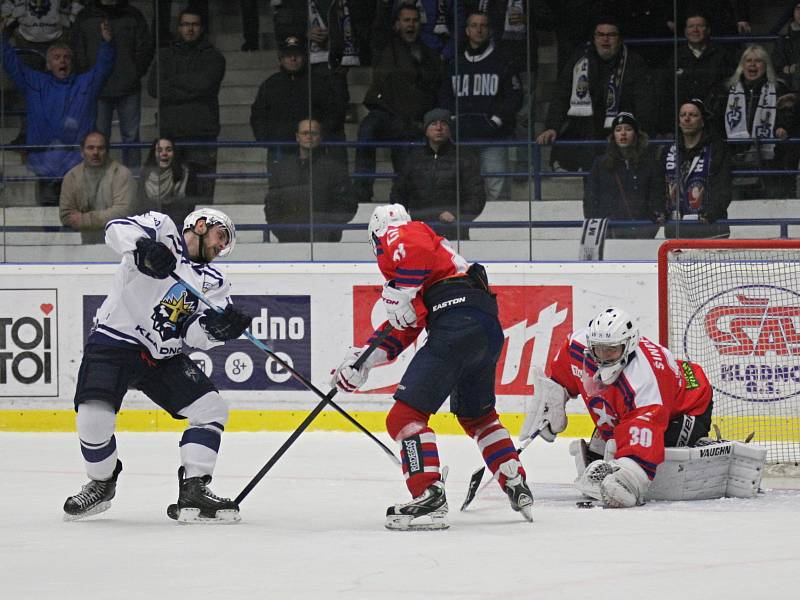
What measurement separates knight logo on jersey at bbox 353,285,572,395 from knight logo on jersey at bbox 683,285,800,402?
1164mm

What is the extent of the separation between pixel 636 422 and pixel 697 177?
8.92 ft

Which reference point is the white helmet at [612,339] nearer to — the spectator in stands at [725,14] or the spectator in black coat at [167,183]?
the spectator in stands at [725,14]

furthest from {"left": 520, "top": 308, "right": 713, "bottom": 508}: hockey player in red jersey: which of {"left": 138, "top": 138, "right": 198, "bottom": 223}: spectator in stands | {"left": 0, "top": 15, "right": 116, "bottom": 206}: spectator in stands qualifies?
{"left": 0, "top": 15, "right": 116, "bottom": 206}: spectator in stands

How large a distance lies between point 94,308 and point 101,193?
788mm

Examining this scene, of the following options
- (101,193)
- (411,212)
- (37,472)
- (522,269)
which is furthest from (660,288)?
(101,193)

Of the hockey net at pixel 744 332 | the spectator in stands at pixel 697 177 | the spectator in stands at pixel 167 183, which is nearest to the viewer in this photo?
the hockey net at pixel 744 332

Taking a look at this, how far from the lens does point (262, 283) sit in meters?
8.26

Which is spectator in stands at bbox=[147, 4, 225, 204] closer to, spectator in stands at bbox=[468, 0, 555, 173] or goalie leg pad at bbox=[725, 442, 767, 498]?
spectator in stands at bbox=[468, 0, 555, 173]

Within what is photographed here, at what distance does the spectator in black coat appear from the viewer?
8.71m

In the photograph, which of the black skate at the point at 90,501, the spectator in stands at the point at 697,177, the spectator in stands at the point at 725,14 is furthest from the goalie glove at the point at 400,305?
the spectator in stands at the point at 725,14

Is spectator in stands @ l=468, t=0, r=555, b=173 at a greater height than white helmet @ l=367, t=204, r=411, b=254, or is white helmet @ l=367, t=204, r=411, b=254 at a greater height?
spectator in stands @ l=468, t=0, r=555, b=173

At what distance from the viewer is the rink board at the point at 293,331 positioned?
26.2ft

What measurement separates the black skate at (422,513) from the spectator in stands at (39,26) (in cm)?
469

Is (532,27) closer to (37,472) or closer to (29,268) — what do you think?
(29,268)
